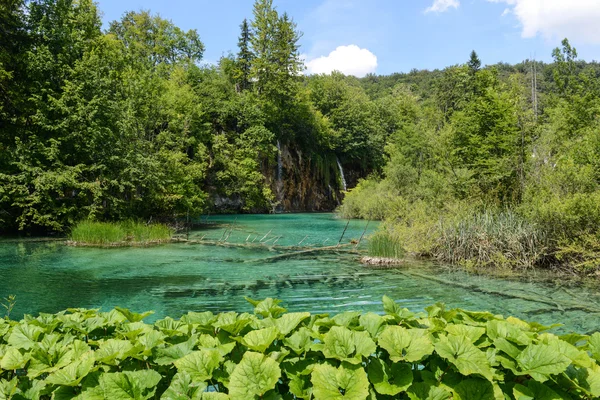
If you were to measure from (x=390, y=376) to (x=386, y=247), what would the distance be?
1081cm

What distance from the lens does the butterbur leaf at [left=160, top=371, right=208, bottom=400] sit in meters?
1.99

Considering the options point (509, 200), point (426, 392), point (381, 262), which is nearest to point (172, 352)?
point (426, 392)

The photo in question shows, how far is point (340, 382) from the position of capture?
1991mm

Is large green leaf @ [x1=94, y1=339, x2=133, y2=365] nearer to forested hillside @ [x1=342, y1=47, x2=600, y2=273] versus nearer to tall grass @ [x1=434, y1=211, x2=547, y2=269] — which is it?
forested hillside @ [x1=342, y1=47, x2=600, y2=273]

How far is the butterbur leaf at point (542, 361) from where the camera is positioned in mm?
1916

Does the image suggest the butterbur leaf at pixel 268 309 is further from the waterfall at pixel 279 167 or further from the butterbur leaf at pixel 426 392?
the waterfall at pixel 279 167

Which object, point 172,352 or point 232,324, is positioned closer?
point 172,352

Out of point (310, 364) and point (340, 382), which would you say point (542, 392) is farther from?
point (310, 364)

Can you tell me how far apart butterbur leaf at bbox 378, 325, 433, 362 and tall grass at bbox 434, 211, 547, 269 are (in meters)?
10.4

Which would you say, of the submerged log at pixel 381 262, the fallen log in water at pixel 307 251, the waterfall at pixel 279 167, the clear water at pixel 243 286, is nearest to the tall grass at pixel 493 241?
the clear water at pixel 243 286

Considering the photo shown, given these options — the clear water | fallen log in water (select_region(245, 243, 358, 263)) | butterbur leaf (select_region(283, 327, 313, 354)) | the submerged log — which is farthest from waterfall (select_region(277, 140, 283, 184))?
butterbur leaf (select_region(283, 327, 313, 354))

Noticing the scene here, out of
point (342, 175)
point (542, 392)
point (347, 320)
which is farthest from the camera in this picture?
point (342, 175)

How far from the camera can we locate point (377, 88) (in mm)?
93250

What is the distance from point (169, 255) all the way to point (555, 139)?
1440 cm
